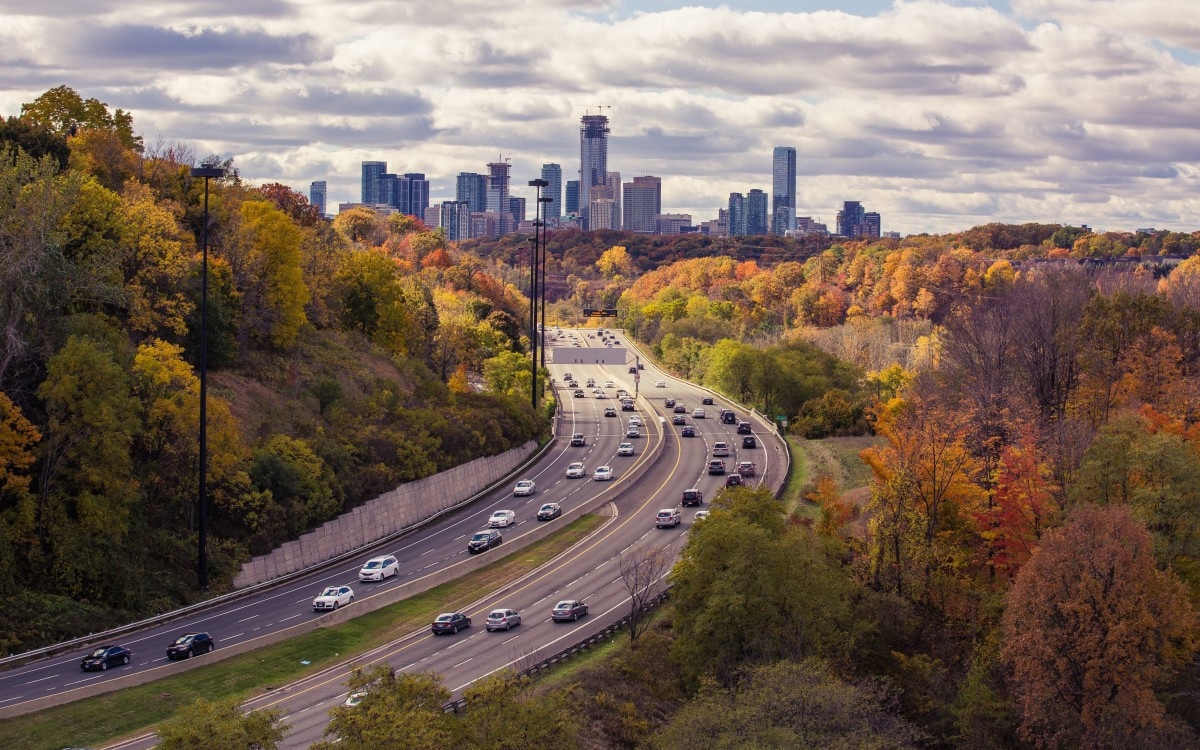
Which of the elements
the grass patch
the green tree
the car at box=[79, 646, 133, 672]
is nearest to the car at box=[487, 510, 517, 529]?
the grass patch

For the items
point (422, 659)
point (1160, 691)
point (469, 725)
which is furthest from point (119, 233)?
point (1160, 691)

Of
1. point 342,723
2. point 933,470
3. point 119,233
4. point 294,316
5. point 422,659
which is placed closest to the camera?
point 342,723

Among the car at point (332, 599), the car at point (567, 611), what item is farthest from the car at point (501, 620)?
the car at point (332, 599)

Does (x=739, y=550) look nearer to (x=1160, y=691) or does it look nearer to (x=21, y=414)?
(x=1160, y=691)

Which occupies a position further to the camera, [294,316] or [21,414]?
[294,316]

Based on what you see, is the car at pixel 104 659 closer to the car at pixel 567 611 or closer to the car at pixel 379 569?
the car at pixel 379 569

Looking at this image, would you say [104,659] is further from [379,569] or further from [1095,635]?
[1095,635]
